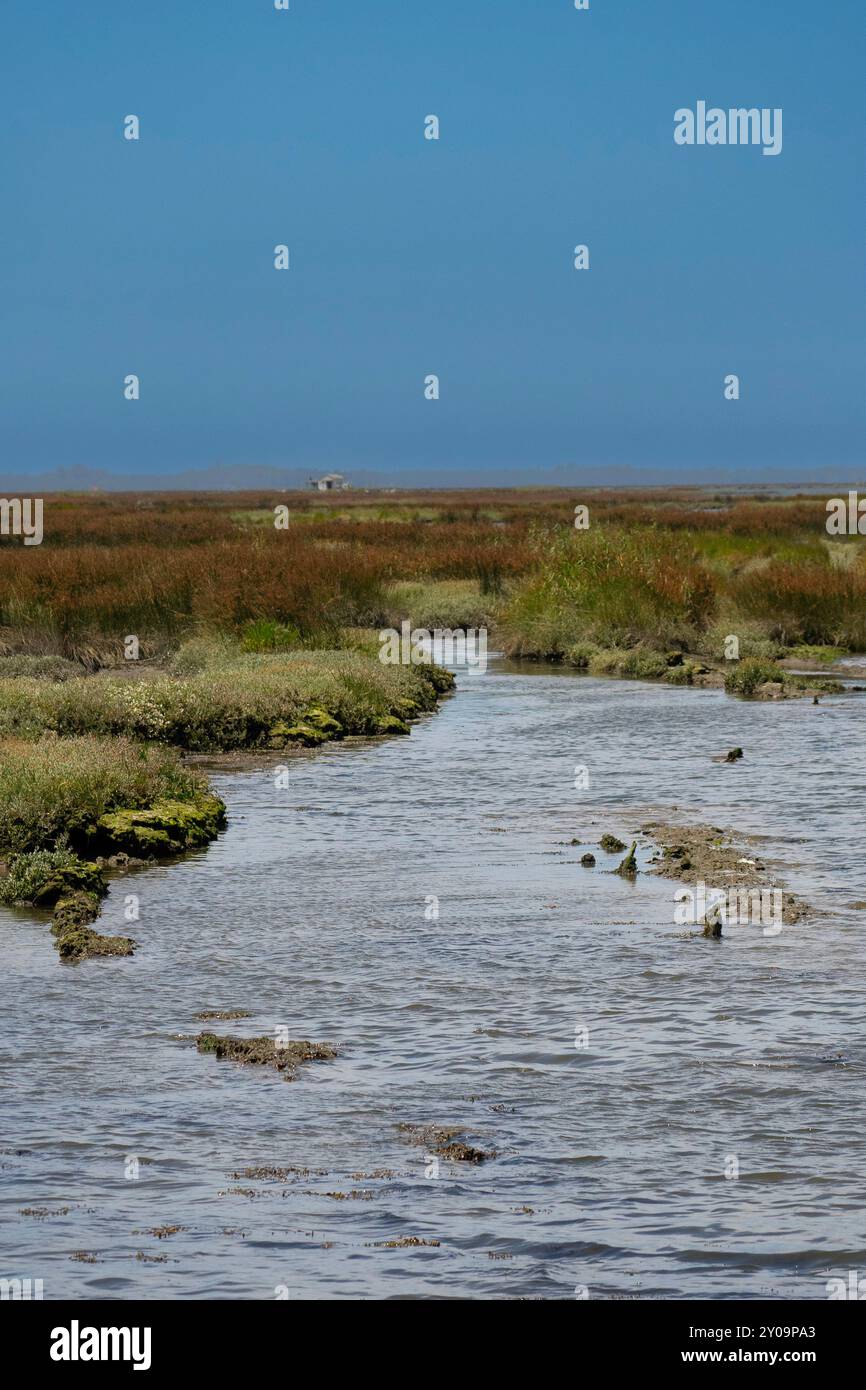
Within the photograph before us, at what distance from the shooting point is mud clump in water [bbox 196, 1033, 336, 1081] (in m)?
9.11

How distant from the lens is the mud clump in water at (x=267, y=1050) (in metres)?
9.11

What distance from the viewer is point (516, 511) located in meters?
86.8

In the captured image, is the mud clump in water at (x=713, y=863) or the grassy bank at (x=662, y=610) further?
the grassy bank at (x=662, y=610)

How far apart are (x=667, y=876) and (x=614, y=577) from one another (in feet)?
65.8

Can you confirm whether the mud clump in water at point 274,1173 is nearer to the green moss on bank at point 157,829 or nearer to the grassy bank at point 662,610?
the green moss on bank at point 157,829

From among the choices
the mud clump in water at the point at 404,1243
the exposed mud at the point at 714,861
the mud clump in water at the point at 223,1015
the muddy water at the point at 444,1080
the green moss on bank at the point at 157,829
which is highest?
the green moss on bank at the point at 157,829

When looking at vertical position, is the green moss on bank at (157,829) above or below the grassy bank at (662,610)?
below

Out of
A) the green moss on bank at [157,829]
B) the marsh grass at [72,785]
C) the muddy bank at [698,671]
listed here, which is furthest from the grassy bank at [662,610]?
the green moss on bank at [157,829]

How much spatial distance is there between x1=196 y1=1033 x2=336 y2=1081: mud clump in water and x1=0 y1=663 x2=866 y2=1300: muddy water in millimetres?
117

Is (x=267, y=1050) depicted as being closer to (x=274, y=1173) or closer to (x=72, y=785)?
(x=274, y=1173)

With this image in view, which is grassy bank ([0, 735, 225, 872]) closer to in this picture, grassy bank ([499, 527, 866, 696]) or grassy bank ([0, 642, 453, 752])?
grassy bank ([0, 642, 453, 752])

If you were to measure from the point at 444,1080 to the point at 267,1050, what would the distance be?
107 centimetres

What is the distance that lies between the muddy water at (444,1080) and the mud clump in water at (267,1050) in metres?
0.12

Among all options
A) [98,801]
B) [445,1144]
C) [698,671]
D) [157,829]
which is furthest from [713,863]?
[698,671]
